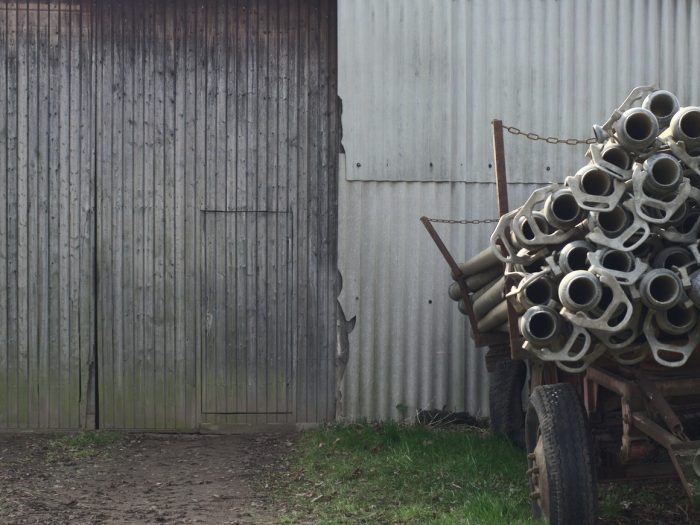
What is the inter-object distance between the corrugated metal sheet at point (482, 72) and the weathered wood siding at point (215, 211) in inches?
16.7

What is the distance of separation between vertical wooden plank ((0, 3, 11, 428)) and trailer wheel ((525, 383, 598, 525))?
5.37 meters

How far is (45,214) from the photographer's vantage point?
8469 millimetres

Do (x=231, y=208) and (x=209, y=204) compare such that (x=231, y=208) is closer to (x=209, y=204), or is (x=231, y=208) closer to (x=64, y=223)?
(x=209, y=204)

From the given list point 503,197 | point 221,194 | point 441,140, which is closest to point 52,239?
point 221,194

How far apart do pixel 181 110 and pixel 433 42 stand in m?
2.37

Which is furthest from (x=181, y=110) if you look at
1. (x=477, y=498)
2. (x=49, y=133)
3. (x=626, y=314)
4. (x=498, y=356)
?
(x=626, y=314)

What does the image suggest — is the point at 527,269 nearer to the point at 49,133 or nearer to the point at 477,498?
the point at 477,498

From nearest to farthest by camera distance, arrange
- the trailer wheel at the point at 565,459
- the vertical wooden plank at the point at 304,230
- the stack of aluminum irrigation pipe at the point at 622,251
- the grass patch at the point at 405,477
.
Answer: the stack of aluminum irrigation pipe at the point at 622,251 < the trailer wheel at the point at 565,459 < the grass patch at the point at 405,477 < the vertical wooden plank at the point at 304,230

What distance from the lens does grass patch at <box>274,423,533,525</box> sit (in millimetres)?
5805

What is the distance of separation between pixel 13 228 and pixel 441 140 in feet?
13.0

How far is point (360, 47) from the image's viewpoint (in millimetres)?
8336

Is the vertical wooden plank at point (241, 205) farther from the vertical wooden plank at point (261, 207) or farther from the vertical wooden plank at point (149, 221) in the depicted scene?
the vertical wooden plank at point (149, 221)

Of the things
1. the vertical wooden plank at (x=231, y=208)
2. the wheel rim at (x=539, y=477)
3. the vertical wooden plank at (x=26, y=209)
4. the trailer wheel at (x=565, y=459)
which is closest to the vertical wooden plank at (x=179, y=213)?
the vertical wooden plank at (x=231, y=208)

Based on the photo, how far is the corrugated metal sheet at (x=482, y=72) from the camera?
8.37 meters
